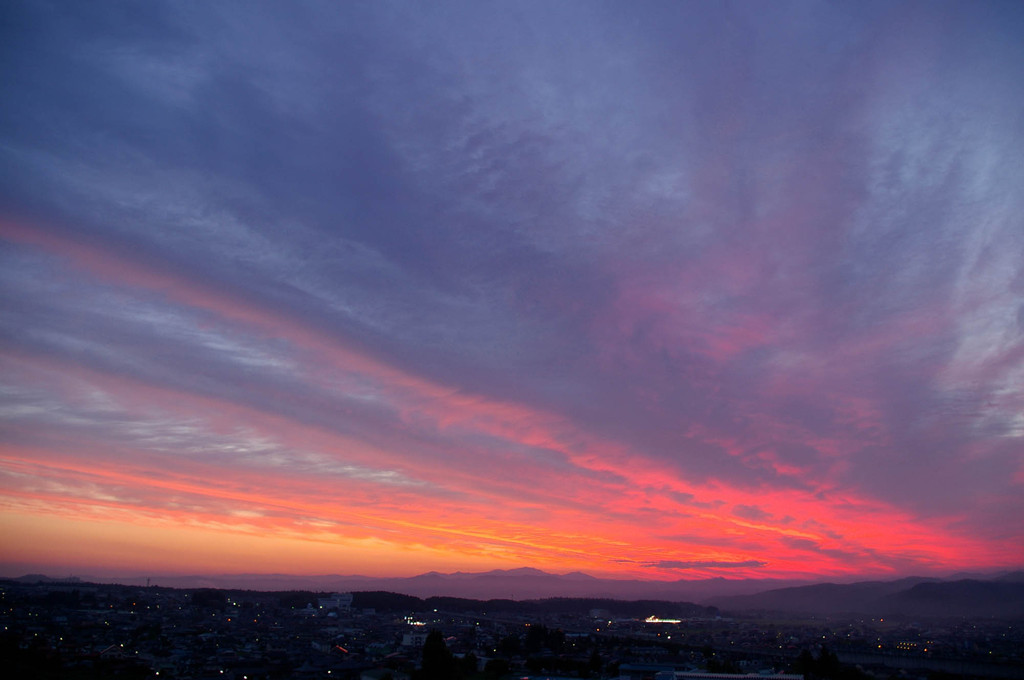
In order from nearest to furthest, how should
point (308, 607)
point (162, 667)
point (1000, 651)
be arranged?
point (162, 667), point (1000, 651), point (308, 607)

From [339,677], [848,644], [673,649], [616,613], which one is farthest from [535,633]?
[616,613]

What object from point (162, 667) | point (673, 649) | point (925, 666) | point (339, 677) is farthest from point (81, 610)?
point (925, 666)

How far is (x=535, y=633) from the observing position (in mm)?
66125

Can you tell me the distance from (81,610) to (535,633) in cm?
4792

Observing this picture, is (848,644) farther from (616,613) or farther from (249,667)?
(249,667)

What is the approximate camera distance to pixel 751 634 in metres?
103

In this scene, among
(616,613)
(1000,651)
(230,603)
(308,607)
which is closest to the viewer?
(1000,651)

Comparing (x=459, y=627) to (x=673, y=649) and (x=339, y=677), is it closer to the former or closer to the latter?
(x=673, y=649)

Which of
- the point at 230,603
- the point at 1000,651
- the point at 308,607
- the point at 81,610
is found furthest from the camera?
the point at 308,607

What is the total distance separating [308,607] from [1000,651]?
311 feet

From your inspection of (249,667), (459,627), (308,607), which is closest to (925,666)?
(459,627)

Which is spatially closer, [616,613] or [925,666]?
[925,666]

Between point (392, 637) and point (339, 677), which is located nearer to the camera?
point (339, 677)

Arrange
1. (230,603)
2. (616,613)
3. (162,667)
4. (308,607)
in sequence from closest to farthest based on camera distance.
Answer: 1. (162,667)
2. (230,603)
3. (308,607)
4. (616,613)
